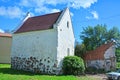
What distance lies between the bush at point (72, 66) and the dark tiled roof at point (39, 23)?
5074 mm

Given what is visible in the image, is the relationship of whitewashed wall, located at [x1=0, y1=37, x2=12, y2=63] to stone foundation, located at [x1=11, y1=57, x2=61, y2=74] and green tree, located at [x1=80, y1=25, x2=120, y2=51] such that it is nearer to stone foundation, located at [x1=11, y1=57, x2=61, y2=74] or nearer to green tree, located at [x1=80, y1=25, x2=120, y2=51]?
stone foundation, located at [x1=11, y1=57, x2=61, y2=74]

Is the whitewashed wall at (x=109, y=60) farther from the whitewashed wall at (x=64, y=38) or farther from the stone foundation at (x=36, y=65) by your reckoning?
the stone foundation at (x=36, y=65)

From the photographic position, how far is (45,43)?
33.9m

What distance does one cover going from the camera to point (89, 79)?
28031 mm

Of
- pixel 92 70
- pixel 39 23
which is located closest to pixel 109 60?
pixel 92 70

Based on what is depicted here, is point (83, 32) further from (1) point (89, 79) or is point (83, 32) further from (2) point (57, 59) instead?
(1) point (89, 79)

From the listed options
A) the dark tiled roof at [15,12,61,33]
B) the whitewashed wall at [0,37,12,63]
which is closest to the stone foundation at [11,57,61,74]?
the dark tiled roof at [15,12,61,33]

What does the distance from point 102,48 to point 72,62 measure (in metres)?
11.1

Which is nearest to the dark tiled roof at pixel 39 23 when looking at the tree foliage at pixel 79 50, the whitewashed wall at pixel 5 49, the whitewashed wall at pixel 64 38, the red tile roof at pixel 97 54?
the whitewashed wall at pixel 64 38

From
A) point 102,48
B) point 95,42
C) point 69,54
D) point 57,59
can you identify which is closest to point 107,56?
point 102,48

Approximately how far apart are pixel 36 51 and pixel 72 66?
5864 mm

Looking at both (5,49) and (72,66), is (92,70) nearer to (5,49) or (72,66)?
(72,66)

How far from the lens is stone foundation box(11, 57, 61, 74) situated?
32.8 metres

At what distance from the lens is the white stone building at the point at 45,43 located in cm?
3297
